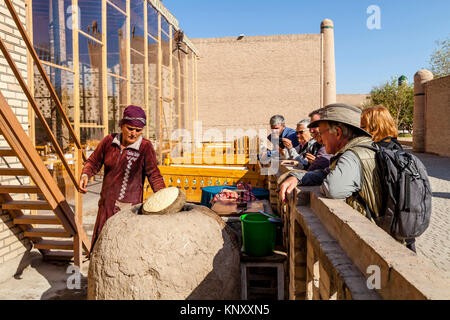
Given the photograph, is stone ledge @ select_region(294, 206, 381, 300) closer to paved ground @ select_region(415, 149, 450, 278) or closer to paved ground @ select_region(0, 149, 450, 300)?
paved ground @ select_region(0, 149, 450, 300)

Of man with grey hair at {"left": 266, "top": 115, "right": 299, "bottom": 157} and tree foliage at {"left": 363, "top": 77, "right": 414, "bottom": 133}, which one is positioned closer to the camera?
man with grey hair at {"left": 266, "top": 115, "right": 299, "bottom": 157}

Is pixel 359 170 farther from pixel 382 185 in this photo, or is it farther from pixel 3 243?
pixel 3 243

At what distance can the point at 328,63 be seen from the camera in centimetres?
2667

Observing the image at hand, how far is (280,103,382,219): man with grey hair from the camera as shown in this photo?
214 centimetres

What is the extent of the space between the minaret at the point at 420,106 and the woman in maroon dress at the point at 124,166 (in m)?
25.7

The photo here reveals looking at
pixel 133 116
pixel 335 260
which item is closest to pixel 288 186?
pixel 335 260

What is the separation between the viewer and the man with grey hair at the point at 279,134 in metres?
6.16

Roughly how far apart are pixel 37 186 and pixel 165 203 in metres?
2.08

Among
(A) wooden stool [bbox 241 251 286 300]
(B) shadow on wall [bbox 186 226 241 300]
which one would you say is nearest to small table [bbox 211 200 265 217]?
(A) wooden stool [bbox 241 251 286 300]

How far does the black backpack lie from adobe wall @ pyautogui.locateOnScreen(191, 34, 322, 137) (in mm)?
25026

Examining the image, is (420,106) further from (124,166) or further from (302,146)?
(124,166)

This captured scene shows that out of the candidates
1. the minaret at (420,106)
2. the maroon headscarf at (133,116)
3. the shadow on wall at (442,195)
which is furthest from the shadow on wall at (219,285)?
the minaret at (420,106)

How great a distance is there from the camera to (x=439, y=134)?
74.3 ft
